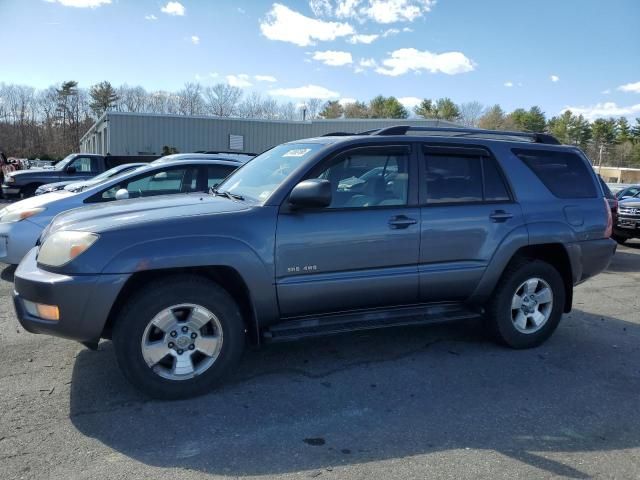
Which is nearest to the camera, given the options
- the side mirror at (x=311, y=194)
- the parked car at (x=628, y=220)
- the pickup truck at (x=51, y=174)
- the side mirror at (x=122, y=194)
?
the side mirror at (x=311, y=194)

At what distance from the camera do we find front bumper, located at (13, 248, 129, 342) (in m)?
3.20

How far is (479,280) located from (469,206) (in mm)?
638

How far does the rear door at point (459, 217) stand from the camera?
4141 millimetres

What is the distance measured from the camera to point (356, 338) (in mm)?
4809

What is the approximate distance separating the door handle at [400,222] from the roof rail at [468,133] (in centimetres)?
79

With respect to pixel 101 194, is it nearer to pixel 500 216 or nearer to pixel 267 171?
pixel 267 171

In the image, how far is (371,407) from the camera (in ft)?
11.4

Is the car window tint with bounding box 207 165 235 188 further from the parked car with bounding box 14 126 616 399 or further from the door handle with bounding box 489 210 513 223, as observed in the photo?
the door handle with bounding box 489 210 513 223

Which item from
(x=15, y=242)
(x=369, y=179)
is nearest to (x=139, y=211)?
(x=369, y=179)

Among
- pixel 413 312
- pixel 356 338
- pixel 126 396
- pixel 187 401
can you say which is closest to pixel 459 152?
pixel 413 312

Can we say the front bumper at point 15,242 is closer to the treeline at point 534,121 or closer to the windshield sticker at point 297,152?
the windshield sticker at point 297,152

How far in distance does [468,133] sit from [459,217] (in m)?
0.97

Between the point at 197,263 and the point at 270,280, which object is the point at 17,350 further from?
the point at 270,280

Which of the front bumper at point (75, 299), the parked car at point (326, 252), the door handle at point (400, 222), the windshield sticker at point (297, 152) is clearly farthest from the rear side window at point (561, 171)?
the front bumper at point (75, 299)
